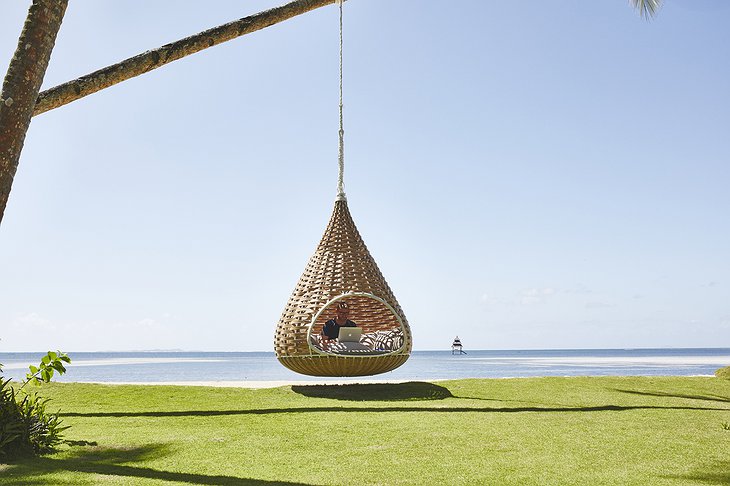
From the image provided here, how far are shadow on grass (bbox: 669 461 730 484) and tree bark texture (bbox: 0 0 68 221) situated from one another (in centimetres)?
448

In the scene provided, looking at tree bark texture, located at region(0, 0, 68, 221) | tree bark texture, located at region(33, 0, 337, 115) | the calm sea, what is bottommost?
the calm sea

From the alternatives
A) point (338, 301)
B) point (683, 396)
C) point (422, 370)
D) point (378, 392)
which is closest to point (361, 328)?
point (338, 301)

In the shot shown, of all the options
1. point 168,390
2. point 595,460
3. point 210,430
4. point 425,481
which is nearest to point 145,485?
point 425,481

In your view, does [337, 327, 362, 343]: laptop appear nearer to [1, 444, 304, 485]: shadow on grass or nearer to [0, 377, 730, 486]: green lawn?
[0, 377, 730, 486]: green lawn

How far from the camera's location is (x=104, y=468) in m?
4.51

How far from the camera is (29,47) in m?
4.05

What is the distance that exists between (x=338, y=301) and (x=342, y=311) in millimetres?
2535

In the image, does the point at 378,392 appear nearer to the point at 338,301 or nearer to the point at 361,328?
the point at 338,301

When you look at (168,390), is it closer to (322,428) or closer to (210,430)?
(210,430)

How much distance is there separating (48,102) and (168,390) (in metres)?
4.77

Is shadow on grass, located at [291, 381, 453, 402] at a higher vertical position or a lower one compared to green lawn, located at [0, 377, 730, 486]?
higher

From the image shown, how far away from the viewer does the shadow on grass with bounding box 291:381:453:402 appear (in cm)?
920

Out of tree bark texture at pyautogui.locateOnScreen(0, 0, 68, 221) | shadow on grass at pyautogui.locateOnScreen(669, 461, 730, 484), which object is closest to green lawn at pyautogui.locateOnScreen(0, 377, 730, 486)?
shadow on grass at pyautogui.locateOnScreen(669, 461, 730, 484)

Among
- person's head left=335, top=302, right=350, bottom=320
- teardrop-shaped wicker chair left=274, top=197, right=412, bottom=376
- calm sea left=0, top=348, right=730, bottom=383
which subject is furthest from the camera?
calm sea left=0, top=348, right=730, bottom=383
